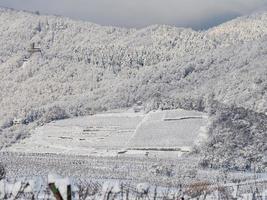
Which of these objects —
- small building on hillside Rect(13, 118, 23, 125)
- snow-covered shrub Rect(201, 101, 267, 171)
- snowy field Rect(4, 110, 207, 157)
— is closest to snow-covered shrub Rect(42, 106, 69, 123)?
snowy field Rect(4, 110, 207, 157)

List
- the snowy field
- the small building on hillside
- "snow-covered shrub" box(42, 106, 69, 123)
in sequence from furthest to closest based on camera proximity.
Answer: the small building on hillside → "snow-covered shrub" box(42, 106, 69, 123) → the snowy field

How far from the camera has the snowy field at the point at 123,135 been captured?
129250mm

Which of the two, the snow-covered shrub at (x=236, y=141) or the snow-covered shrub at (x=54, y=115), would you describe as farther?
the snow-covered shrub at (x=54, y=115)

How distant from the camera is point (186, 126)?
137m

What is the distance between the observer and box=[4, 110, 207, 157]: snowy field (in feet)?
424

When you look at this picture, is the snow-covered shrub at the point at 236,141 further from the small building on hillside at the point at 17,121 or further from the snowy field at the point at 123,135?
the small building on hillside at the point at 17,121

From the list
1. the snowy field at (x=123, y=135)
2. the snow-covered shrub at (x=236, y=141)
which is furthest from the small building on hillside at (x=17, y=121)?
the snow-covered shrub at (x=236, y=141)

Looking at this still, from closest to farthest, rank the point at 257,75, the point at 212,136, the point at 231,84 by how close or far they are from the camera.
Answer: the point at 212,136 < the point at 257,75 < the point at 231,84

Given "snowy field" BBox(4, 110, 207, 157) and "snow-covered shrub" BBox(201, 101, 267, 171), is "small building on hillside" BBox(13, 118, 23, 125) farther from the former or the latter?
"snow-covered shrub" BBox(201, 101, 267, 171)

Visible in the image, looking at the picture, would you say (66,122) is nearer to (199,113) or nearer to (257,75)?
(199,113)

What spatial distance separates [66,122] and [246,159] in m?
55.0

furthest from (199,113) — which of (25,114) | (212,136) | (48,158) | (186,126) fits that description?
(25,114)

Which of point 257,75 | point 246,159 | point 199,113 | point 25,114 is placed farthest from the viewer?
point 25,114

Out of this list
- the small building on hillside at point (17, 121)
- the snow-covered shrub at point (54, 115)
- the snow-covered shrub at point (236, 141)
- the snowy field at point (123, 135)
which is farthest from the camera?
the small building on hillside at point (17, 121)
